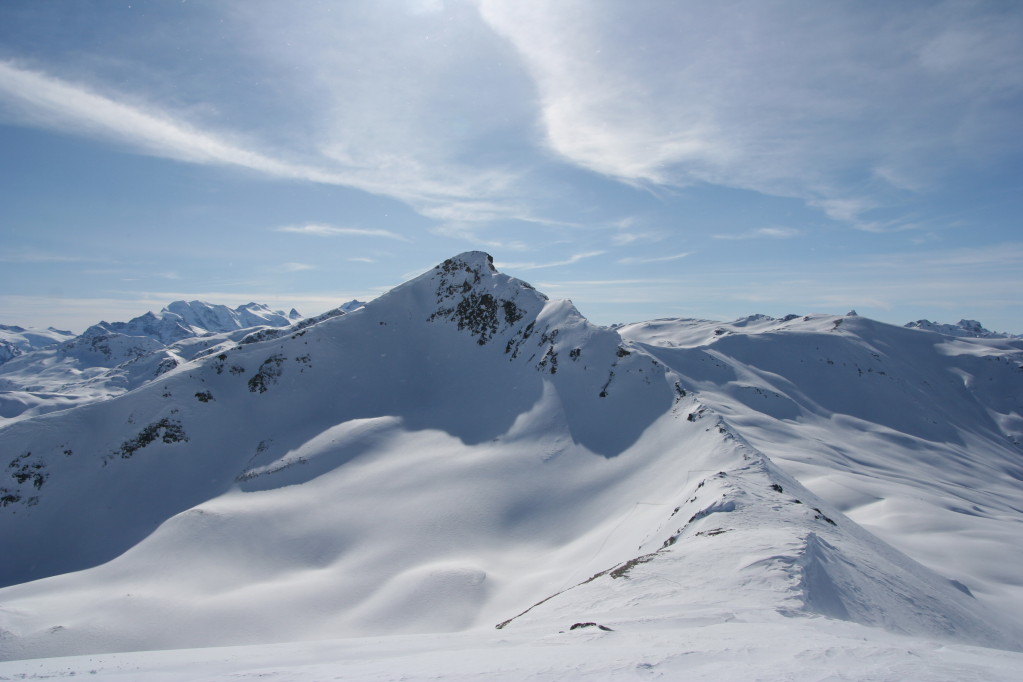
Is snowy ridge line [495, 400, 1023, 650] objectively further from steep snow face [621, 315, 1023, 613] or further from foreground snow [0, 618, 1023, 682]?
steep snow face [621, 315, 1023, 613]

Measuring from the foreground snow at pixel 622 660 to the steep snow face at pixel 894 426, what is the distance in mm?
29503

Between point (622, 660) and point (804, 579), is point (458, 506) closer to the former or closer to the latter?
point (804, 579)

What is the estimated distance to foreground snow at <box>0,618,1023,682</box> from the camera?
10094 mm

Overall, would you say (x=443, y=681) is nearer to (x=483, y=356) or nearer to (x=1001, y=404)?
(x=483, y=356)

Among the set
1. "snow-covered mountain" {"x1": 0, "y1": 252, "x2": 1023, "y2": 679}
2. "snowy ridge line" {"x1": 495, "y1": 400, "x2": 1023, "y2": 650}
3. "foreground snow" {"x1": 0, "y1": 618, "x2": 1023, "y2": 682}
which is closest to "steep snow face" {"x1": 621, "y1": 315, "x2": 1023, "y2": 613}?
"snow-covered mountain" {"x1": 0, "y1": 252, "x2": 1023, "y2": 679}

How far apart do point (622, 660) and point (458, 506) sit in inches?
1524

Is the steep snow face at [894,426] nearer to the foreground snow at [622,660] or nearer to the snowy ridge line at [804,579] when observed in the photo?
the snowy ridge line at [804,579]

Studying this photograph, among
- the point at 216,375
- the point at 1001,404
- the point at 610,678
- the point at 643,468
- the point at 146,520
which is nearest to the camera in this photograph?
the point at 610,678

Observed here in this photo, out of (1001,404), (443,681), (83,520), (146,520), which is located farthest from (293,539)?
(1001,404)

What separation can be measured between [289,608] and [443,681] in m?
32.0

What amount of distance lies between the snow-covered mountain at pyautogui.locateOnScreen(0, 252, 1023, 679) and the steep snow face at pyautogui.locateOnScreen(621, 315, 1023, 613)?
792mm

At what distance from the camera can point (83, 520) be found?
189ft

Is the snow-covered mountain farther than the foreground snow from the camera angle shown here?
Yes

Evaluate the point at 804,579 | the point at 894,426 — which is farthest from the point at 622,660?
the point at 894,426
